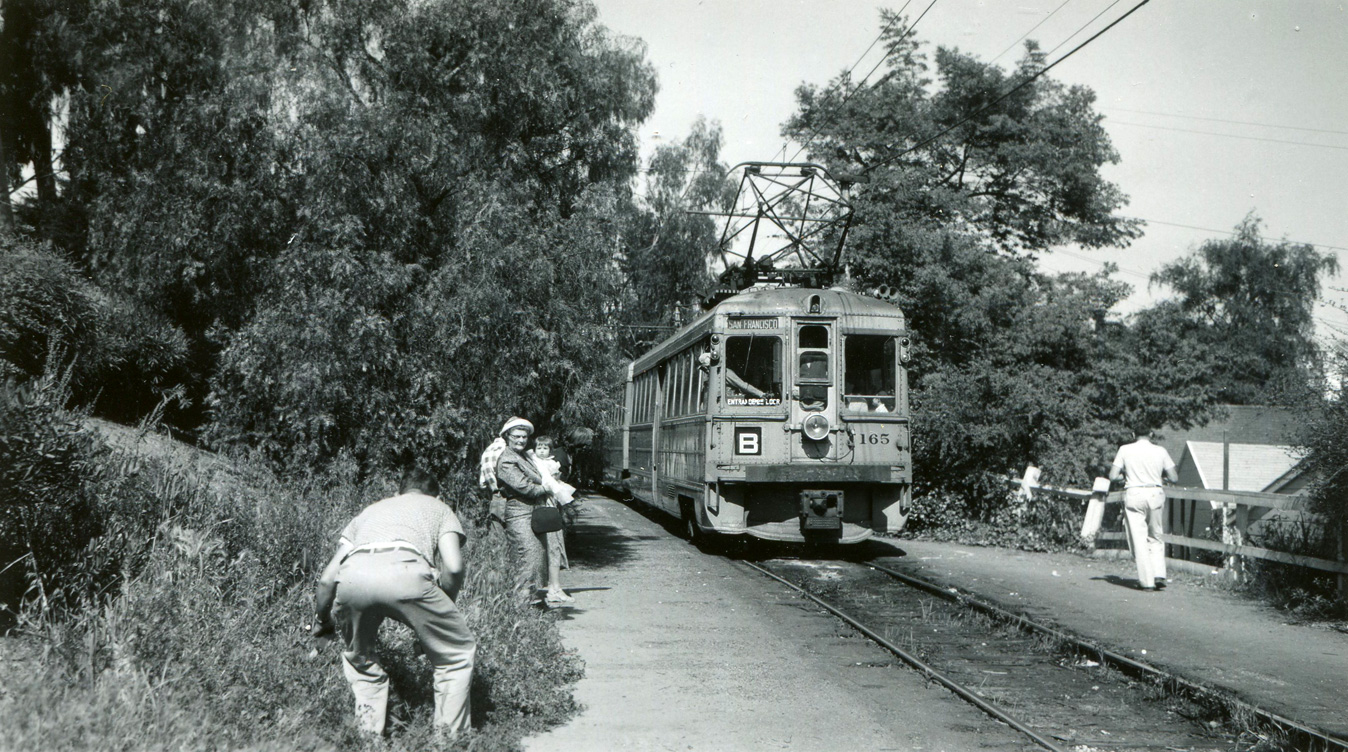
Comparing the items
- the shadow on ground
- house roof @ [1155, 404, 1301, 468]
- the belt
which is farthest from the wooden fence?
house roof @ [1155, 404, 1301, 468]

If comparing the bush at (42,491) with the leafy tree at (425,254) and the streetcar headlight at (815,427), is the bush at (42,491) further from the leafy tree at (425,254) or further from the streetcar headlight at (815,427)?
the streetcar headlight at (815,427)

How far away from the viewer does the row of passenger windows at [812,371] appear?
571 inches

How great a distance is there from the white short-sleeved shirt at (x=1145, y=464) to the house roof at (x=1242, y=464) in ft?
79.9

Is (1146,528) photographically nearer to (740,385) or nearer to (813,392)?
(813,392)

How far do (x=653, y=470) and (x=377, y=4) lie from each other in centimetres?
919

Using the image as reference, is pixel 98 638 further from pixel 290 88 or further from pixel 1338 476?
pixel 1338 476

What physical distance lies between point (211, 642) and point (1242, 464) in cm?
3917

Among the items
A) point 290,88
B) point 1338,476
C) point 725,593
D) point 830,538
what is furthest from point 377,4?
point 1338,476

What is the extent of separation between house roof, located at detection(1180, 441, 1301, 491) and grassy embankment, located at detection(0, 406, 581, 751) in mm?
31955

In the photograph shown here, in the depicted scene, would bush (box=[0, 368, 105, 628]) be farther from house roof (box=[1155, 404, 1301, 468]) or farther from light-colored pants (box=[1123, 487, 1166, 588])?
house roof (box=[1155, 404, 1301, 468])

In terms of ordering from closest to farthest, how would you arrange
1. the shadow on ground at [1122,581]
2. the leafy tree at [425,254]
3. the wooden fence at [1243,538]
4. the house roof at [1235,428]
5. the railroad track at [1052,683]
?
the railroad track at [1052,683]
the wooden fence at [1243,538]
the leafy tree at [425,254]
the shadow on ground at [1122,581]
the house roof at [1235,428]

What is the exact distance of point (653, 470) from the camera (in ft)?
63.1

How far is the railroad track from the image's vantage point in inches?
255

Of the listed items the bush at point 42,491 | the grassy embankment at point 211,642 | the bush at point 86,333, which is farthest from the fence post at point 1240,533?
the bush at point 86,333
